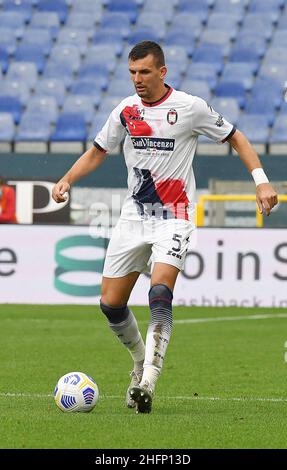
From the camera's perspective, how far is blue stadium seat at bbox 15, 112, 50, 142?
23203 mm

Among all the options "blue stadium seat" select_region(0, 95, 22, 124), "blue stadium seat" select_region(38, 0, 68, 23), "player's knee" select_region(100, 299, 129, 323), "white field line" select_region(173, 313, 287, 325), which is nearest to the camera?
"player's knee" select_region(100, 299, 129, 323)

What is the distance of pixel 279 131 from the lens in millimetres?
22516

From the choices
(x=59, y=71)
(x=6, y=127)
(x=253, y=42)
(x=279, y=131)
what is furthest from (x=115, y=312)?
(x=59, y=71)

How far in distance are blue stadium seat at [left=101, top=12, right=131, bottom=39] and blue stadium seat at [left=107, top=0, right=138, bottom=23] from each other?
0.22 metres

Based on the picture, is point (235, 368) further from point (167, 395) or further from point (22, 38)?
point (22, 38)

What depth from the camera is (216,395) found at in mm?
8781

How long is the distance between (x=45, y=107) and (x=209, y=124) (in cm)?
1651

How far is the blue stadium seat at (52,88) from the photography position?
81.2ft

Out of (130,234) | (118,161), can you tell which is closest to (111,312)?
(130,234)

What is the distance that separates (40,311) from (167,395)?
8.55 m

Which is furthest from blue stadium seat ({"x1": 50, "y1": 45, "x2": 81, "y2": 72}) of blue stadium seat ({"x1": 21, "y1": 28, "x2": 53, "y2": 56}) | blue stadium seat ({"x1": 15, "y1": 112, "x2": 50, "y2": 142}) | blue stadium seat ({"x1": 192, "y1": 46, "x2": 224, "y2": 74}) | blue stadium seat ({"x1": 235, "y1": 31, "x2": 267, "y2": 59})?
blue stadium seat ({"x1": 235, "y1": 31, "x2": 267, "y2": 59})

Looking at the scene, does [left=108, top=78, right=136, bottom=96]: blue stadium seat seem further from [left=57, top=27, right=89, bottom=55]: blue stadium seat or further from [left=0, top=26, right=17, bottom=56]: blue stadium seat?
[left=0, top=26, right=17, bottom=56]: blue stadium seat

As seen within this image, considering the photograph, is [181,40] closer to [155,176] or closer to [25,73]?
[25,73]

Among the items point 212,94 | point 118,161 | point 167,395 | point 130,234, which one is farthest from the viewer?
point 212,94
